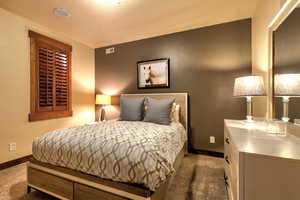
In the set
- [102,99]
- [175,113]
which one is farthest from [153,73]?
[102,99]

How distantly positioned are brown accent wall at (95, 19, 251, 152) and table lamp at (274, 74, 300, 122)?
47.0 inches

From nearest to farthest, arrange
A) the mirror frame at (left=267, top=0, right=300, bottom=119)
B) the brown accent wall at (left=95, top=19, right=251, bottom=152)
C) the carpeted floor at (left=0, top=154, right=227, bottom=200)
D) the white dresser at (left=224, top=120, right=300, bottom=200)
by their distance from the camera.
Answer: the white dresser at (left=224, top=120, right=300, bottom=200), the mirror frame at (left=267, top=0, right=300, bottom=119), the carpeted floor at (left=0, top=154, right=227, bottom=200), the brown accent wall at (left=95, top=19, right=251, bottom=152)

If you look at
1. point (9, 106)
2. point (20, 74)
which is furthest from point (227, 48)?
point (9, 106)

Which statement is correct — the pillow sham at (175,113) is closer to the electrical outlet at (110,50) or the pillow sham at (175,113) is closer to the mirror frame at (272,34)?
the mirror frame at (272,34)

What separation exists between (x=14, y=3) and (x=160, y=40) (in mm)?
2492

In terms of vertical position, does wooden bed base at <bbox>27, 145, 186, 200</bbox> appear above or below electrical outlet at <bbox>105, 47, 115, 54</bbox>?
below

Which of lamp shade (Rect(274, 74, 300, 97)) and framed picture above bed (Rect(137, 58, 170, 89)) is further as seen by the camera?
framed picture above bed (Rect(137, 58, 170, 89))

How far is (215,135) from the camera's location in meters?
2.63

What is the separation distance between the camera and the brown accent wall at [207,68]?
2.49 metres

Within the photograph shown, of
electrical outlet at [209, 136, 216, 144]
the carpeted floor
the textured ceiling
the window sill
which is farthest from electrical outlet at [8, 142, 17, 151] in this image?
electrical outlet at [209, 136, 216, 144]

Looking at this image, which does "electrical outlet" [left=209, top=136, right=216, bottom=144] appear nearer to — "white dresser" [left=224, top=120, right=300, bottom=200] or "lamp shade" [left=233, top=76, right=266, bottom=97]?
"lamp shade" [left=233, top=76, right=266, bottom=97]

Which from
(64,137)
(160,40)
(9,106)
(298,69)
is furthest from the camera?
(160,40)

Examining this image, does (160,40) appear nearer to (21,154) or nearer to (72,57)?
(72,57)

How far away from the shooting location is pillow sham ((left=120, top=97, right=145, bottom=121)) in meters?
2.51
